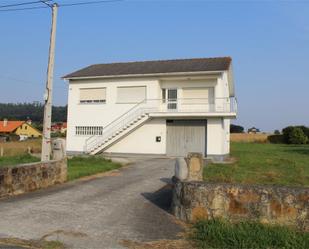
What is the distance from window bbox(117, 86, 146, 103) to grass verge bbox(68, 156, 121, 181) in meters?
7.82

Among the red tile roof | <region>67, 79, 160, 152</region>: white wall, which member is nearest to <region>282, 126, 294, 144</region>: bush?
<region>67, 79, 160, 152</region>: white wall

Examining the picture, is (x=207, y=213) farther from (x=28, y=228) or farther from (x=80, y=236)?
(x=28, y=228)

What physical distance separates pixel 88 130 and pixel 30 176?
19.2 m

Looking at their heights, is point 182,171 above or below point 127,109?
below

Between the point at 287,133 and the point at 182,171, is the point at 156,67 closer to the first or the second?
the point at 182,171

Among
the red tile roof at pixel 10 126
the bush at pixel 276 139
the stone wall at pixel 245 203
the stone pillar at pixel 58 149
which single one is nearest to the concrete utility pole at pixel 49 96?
the stone pillar at pixel 58 149

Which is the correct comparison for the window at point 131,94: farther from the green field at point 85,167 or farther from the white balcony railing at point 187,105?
the green field at point 85,167

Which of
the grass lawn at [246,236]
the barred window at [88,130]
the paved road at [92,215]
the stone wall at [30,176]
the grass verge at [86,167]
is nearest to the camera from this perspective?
the grass lawn at [246,236]

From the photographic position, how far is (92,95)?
32406 millimetres

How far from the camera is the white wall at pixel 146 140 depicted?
2990cm

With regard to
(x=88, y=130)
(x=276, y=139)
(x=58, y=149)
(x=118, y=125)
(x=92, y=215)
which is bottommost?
(x=92, y=215)

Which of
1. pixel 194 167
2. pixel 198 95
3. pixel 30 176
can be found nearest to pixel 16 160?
pixel 30 176

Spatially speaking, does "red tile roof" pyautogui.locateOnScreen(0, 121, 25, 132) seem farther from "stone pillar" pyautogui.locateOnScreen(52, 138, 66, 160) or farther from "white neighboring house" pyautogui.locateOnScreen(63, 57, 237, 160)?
"stone pillar" pyautogui.locateOnScreen(52, 138, 66, 160)

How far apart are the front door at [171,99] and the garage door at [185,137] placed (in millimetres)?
1096
